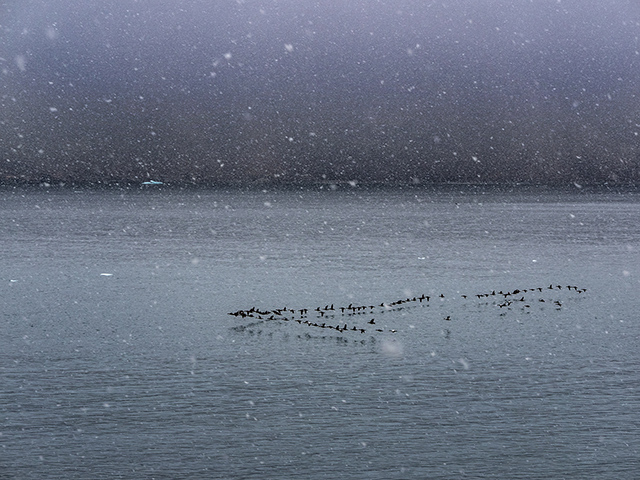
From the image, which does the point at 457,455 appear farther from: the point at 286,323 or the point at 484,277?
the point at 484,277

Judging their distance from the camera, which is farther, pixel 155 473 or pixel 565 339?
pixel 565 339

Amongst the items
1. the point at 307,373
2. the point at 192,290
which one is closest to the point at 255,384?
the point at 307,373

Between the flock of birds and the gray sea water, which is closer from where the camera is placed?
the gray sea water

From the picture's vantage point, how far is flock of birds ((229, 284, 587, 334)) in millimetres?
33438

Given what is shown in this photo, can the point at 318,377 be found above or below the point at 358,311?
below

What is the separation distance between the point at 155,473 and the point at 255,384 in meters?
6.87

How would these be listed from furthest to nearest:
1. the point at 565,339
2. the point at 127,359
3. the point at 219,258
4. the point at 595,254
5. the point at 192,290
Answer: the point at 595,254
the point at 219,258
the point at 192,290
the point at 565,339
the point at 127,359

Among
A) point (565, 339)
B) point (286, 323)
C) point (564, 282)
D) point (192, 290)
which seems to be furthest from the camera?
point (564, 282)

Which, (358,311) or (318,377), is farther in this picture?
(358,311)

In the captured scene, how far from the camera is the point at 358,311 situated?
121 feet

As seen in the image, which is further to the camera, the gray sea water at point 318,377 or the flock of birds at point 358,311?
the flock of birds at point 358,311

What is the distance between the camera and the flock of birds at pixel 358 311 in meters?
33.4

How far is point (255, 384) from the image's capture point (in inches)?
922

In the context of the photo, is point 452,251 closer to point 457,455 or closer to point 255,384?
point 255,384
